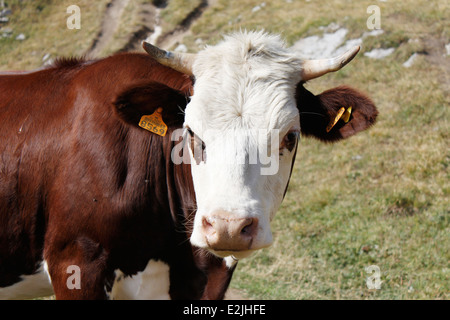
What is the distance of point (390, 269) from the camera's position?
6.69 meters

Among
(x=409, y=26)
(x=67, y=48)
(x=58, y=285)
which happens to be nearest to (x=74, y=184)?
(x=58, y=285)

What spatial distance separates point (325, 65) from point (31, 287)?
116 inches

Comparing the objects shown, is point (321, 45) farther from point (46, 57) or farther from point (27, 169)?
point (27, 169)

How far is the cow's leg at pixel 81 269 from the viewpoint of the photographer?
12.6ft

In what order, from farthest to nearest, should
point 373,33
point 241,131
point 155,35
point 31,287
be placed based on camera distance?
1. point 155,35
2. point 373,33
3. point 31,287
4. point 241,131

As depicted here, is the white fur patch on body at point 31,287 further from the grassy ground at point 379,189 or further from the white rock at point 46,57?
the white rock at point 46,57

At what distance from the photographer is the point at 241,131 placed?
3402 mm

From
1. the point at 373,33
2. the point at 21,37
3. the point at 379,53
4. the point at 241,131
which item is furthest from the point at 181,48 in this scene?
the point at 241,131

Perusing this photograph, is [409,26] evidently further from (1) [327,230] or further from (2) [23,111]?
(2) [23,111]

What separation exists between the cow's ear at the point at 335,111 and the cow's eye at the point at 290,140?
35 cm

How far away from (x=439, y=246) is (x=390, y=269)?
32.9 inches

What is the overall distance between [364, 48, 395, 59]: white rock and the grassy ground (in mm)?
152

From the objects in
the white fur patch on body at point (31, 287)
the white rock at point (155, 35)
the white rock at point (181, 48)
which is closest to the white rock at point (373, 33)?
the white rock at point (181, 48)

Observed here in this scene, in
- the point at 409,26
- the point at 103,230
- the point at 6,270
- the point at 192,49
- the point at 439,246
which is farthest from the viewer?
the point at 192,49
